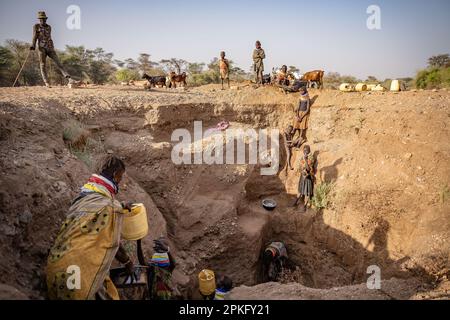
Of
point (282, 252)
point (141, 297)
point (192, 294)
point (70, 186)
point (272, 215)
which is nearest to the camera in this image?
point (141, 297)

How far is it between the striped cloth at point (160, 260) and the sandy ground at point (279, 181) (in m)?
1.34

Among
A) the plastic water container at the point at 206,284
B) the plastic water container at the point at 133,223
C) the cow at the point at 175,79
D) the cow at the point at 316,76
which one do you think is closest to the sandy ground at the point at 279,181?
the plastic water container at the point at 206,284

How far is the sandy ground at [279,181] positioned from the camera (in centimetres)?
472

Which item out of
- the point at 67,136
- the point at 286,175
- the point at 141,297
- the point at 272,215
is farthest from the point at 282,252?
the point at 67,136

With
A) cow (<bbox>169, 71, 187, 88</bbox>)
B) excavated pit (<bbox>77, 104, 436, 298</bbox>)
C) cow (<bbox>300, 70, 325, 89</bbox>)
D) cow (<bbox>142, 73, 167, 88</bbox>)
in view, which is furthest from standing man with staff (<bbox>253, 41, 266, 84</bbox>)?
cow (<bbox>169, 71, 187, 88</bbox>)

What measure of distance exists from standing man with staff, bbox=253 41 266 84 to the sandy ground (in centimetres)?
213

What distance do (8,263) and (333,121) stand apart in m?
7.97

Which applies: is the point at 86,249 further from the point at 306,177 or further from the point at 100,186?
the point at 306,177

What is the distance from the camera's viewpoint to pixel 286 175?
337 inches

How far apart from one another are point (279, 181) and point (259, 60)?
16.5 feet

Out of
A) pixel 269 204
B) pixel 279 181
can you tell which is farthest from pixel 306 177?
pixel 269 204

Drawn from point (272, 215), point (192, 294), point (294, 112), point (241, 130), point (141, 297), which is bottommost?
point (192, 294)

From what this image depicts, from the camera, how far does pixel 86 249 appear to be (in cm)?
240

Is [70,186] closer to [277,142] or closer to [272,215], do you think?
→ [272,215]
